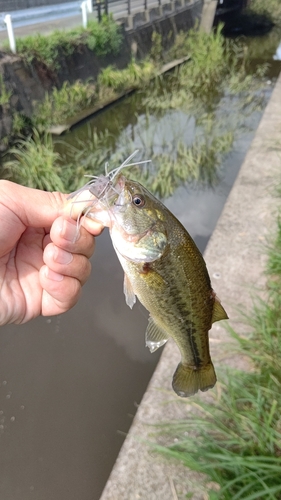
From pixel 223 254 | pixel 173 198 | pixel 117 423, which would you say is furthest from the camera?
pixel 173 198

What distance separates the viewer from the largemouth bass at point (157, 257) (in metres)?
1.45

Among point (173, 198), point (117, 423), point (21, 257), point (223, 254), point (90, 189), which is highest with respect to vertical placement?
point (90, 189)

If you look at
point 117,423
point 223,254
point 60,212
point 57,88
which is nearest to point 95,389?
point 117,423

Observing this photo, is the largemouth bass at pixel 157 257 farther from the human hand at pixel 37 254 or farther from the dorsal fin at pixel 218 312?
the human hand at pixel 37 254

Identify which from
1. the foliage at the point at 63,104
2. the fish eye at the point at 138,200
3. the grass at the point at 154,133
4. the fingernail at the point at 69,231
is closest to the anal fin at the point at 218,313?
the fish eye at the point at 138,200

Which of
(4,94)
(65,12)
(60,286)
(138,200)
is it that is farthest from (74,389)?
(65,12)

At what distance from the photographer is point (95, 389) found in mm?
3891

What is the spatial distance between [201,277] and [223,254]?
2.77m

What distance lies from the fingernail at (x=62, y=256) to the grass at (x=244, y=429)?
1.39m

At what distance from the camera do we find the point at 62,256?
1.77m

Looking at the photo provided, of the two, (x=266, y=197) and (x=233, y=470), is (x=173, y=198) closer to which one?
(x=266, y=197)

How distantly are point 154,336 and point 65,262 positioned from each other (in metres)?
0.53

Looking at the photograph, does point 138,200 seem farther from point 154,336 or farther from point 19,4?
point 19,4

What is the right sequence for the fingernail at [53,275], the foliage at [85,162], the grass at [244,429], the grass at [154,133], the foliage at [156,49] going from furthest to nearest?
1. the foliage at [156,49]
2. the grass at [154,133]
3. the foliage at [85,162]
4. the grass at [244,429]
5. the fingernail at [53,275]
